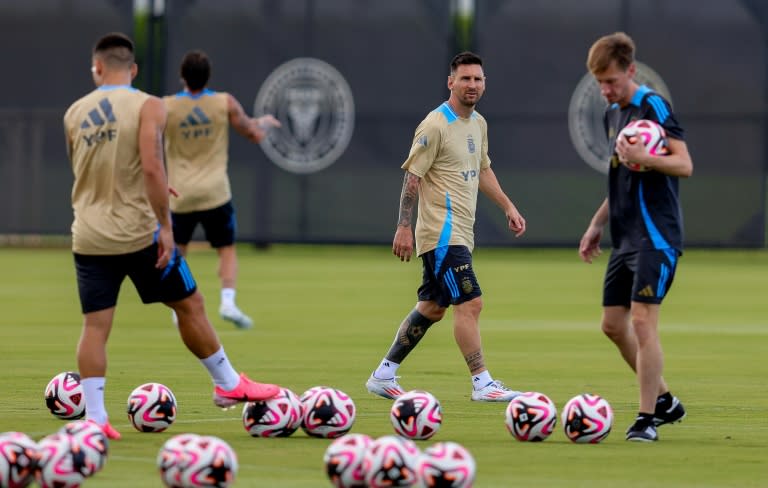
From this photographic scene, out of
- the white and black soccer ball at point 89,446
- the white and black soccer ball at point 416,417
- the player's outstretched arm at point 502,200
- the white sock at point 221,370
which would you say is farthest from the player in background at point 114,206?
the player's outstretched arm at point 502,200

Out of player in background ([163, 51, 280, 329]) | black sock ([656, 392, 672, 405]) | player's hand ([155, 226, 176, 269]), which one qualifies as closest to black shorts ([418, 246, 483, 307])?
black sock ([656, 392, 672, 405])

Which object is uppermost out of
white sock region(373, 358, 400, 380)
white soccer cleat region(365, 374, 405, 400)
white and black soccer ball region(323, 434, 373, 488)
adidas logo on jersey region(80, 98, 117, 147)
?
adidas logo on jersey region(80, 98, 117, 147)

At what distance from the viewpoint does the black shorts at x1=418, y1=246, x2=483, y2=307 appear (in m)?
11.4

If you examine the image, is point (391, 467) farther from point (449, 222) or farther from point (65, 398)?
point (449, 222)

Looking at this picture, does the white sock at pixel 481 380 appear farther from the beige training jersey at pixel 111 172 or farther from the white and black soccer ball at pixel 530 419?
the beige training jersey at pixel 111 172

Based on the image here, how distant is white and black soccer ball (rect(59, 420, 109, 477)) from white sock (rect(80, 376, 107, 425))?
1.53m

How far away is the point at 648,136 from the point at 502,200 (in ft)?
9.14

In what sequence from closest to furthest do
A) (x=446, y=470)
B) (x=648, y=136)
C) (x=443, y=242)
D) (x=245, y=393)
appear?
(x=446, y=470)
(x=648, y=136)
(x=245, y=393)
(x=443, y=242)

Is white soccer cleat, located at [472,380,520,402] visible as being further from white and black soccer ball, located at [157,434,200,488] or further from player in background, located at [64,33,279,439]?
white and black soccer ball, located at [157,434,200,488]

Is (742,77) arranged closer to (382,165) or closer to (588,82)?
(588,82)

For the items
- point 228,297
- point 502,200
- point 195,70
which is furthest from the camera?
point 228,297

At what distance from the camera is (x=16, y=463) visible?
7.27 metres

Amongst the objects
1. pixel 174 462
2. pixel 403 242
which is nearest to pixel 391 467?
pixel 174 462

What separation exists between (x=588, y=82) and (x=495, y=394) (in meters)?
18.3
